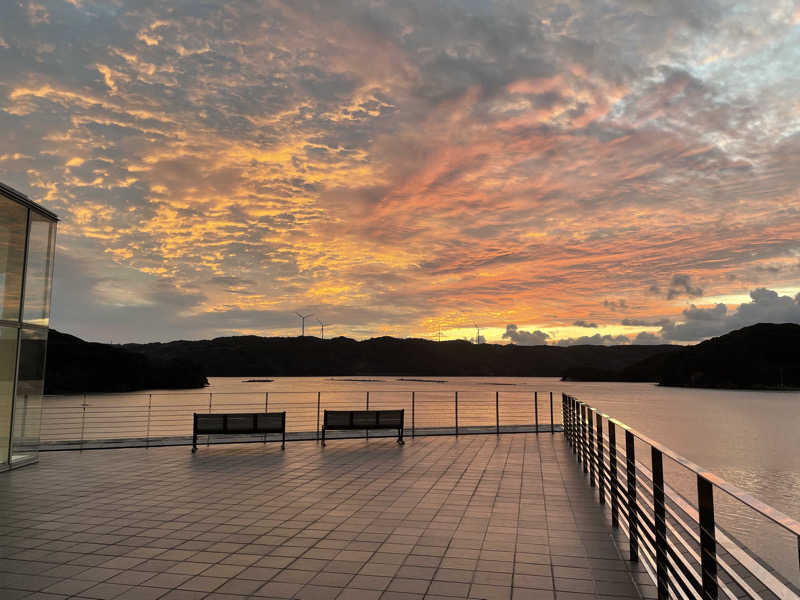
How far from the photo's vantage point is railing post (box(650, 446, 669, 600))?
3184 mm

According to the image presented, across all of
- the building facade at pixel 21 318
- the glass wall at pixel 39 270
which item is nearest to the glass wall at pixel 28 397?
the building facade at pixel 21 318

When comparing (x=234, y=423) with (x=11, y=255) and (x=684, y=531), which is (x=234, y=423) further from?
(x=684, y=531)

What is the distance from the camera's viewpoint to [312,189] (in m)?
16.7

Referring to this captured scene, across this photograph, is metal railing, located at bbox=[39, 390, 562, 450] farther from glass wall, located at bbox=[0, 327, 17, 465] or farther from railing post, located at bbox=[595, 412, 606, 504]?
railing post, located at bbox=[595, 412, 606, 504]

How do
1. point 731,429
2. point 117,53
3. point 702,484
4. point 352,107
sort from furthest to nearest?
point 731,429 → point 352,107 → point 117,53 → point 702,484

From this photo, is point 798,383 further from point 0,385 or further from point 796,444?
point 0,385

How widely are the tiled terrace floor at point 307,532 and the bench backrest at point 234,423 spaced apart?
4.01 ft

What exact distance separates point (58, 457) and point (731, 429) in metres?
47.0

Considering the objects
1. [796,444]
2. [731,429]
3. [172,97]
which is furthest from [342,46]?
[731,429]

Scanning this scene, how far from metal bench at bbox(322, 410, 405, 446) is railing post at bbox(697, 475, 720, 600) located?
8683 millimetres

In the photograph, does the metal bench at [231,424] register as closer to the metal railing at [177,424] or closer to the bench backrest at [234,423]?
the bench backrest at [234,423]

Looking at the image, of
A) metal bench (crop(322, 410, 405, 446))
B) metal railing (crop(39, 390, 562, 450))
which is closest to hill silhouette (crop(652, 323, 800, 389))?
metal railing (crop(39, 390, 562, 450))

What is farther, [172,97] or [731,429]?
[731,429]

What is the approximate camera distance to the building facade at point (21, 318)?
8602 mm
